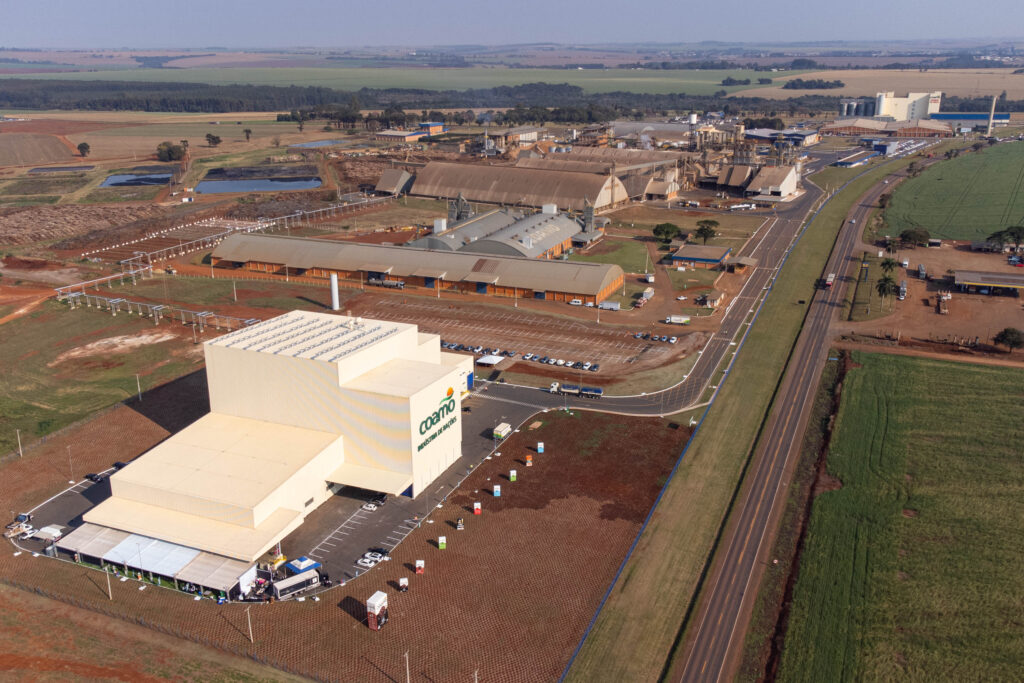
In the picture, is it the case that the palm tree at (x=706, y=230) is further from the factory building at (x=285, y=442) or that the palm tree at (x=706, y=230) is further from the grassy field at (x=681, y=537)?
the factory building at (x=285, y=442)

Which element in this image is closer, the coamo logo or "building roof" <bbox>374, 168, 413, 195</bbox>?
the coamo logo

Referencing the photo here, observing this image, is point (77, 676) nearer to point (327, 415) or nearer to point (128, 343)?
point (327, 415)

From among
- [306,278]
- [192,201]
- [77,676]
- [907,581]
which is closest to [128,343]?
[306,278]

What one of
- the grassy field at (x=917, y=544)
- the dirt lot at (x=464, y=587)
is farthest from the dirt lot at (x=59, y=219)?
the grassy field at (x=917, y=544)

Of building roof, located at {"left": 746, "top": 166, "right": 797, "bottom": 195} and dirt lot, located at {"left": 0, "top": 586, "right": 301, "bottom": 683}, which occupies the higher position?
building roof, located at {"left": 746, "top": 166, "right": 797, "bottom": 195}

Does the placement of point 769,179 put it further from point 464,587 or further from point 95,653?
point 95,653

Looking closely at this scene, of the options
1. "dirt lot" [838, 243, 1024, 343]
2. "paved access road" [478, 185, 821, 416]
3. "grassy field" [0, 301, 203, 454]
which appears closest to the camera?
"grassy field" [0, 301, 203, 454]

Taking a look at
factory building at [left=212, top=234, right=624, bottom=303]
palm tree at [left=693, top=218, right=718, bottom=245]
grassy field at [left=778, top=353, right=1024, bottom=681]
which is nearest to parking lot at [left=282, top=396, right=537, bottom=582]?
grassy field at [left=778, top=353, right=1024, bottom=681]

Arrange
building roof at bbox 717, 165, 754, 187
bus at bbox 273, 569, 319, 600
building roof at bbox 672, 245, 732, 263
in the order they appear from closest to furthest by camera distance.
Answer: bus at bbox 273, 569, 319, 600, building roof at bbox 672, 245, 732, 263, building roof at bbox 717, 165, 754, 187

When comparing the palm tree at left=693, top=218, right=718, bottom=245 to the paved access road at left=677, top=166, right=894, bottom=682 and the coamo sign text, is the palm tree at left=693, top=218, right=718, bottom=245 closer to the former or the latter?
the paved access road at left=677, top=166, right=894, bottom=682
